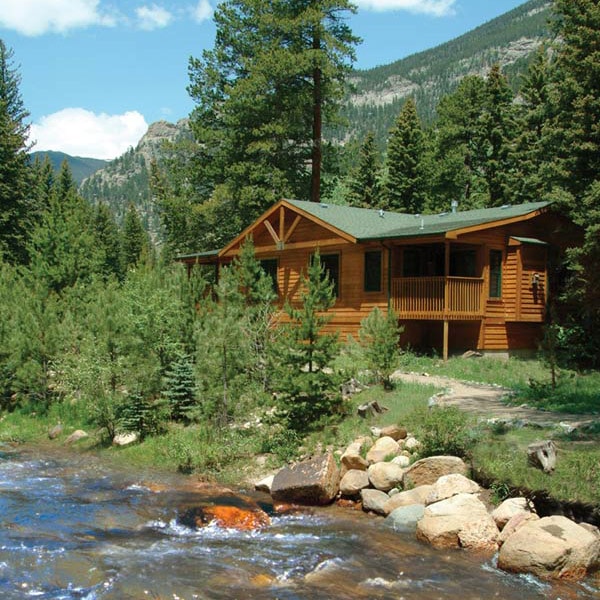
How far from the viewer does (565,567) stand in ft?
25.4

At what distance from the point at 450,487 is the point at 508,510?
3.27ft

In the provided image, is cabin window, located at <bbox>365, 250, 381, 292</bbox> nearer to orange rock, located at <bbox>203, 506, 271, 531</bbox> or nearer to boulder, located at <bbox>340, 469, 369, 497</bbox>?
boulder, located at <bbox>340, 469, 369, 497</bbox>

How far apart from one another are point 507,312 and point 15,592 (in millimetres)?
17253

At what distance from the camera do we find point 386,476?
1079 centimetres

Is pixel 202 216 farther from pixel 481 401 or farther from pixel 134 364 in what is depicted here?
pixel 481 401

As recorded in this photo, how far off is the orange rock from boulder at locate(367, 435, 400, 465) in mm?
2380

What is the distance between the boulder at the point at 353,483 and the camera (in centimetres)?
1092

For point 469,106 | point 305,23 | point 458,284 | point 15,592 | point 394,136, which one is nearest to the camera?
point 15,592

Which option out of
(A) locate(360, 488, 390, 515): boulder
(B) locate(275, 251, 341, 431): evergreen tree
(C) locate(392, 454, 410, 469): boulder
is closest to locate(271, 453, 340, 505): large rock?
(A) locate(360, 488, 390, 515): boulder

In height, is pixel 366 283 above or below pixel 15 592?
above

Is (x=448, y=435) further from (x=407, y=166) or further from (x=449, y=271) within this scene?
(x=407, y=166)

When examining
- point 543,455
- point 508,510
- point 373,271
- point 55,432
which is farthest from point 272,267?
point 508,510

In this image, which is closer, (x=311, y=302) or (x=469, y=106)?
(x=311, y=302)

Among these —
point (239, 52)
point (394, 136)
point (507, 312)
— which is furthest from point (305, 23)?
point (507, 312)
